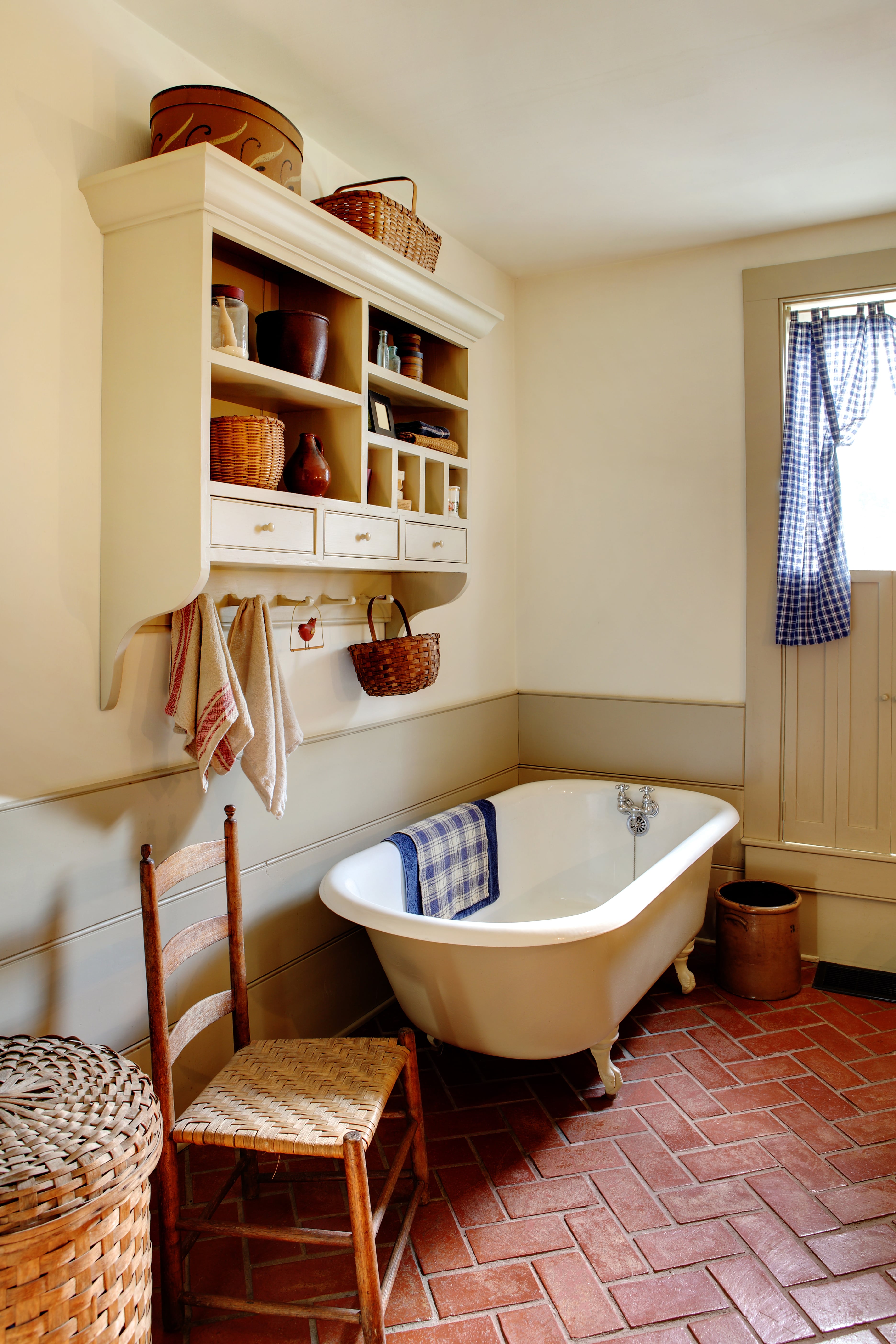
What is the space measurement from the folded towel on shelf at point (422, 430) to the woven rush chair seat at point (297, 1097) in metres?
1.66

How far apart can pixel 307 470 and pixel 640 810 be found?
76.7 inches

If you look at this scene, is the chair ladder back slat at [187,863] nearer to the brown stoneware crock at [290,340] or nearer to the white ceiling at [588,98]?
the brown stoneware crock at [290,340]

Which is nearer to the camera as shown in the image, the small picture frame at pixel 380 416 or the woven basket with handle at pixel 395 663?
the small picture frame at pixel 380 416

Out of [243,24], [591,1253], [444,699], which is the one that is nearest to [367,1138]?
[591,1253]

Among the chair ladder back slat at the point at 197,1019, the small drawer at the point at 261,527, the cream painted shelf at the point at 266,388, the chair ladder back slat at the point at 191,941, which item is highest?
the cream painted shelf at the point at 266,388

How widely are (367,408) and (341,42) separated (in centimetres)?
84

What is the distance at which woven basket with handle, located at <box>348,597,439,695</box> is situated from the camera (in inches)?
101

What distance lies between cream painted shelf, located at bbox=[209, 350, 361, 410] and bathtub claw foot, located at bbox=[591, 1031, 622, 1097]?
1.88m

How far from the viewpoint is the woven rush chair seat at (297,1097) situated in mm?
1608

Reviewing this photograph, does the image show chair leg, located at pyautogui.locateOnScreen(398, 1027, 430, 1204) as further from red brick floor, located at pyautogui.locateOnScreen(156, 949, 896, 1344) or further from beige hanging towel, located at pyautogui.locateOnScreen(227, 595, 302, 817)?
beige hanging towel, located at pyautogui.locateOnScreen(227, 595, 302, 817)

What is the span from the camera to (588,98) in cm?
231

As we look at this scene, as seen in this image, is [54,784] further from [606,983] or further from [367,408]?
[606,983]

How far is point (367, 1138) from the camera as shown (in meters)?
1.61

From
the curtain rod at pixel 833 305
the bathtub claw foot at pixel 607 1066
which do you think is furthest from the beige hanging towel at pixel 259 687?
the curtain rod at pixel 833 305
